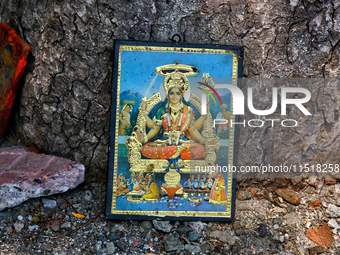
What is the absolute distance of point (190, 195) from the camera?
203 centimetres

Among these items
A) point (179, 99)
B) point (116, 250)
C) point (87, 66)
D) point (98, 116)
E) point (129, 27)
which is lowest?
point (116, 250)

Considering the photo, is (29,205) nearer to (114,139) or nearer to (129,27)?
(114,139)

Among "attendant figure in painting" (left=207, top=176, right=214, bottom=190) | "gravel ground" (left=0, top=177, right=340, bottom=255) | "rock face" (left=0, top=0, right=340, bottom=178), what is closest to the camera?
"gravel ground" (left=0, top=177, right=340, bottom=255)

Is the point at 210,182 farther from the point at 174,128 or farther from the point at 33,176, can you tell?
the point at 33,176

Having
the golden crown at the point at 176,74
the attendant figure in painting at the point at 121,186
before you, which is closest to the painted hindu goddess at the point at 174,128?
the golden crown at the point at 176,74

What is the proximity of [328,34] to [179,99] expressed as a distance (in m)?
1.14

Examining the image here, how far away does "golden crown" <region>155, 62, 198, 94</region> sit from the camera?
198 cm

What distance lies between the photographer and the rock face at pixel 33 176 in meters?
1.83

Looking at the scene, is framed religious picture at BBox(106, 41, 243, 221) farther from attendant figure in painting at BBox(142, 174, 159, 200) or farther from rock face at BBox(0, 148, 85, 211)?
rock face at BBox(0, 148, 85, 211)

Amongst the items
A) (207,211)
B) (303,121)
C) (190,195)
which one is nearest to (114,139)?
(190,195)

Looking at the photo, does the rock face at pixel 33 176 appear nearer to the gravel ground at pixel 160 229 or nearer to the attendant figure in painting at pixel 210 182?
the gravel ground at pixel 160 229

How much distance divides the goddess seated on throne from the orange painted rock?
0.58 m

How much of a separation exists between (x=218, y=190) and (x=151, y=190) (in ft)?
1.57

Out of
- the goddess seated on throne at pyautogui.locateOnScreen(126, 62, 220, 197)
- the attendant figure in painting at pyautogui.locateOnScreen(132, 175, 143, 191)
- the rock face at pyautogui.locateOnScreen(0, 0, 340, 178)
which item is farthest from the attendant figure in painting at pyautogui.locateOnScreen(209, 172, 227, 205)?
the attendant figure in painting at pyautogui.locateOnScreen(132, 175, 143, 191)
